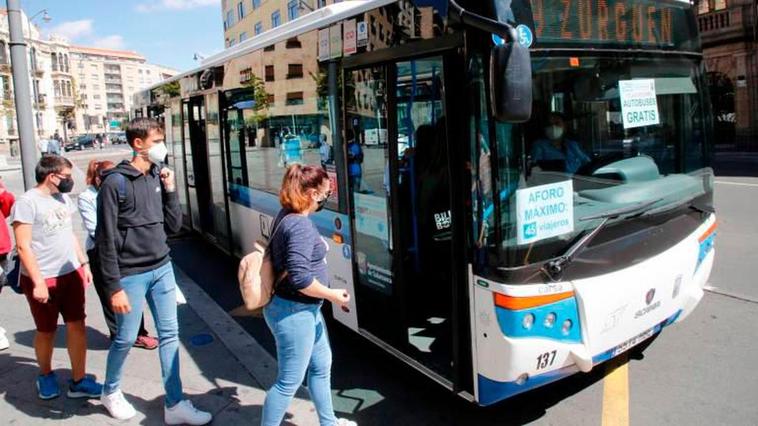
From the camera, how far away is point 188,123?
917 cm

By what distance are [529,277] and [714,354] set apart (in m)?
2.51

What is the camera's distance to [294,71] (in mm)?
5414

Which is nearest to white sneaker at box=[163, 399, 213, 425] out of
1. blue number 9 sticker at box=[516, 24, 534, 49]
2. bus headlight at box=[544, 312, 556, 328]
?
bus headlight at box=[544, 312, 556, 328]

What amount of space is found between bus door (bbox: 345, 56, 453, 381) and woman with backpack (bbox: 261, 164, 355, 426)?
96 cm

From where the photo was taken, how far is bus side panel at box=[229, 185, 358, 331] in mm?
4730

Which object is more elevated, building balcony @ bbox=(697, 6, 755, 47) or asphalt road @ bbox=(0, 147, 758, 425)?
building balcony @ bbox=(697, 6, 755, 47)

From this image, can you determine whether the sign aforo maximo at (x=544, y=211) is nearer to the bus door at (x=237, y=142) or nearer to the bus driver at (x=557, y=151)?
the bus driver at (x=557, y=151)

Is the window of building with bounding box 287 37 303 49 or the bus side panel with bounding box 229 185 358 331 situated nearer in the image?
the bus side panel with bounding box 229 185 358 331

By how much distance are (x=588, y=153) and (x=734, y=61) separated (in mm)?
23239

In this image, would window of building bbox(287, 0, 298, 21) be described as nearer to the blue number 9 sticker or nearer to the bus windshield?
the bus windshield

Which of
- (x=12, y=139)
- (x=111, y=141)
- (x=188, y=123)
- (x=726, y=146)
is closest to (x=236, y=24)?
(x=12, y=139)

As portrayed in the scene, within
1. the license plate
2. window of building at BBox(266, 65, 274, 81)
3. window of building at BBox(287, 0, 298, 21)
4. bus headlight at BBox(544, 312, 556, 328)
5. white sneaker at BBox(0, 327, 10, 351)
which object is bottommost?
white sneaker at BBox(0, 327, 10, 351)

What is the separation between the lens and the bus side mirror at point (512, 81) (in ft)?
9.59

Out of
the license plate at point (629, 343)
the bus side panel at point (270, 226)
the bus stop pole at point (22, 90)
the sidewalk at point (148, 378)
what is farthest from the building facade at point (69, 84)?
the license plate at point (629, 343)
